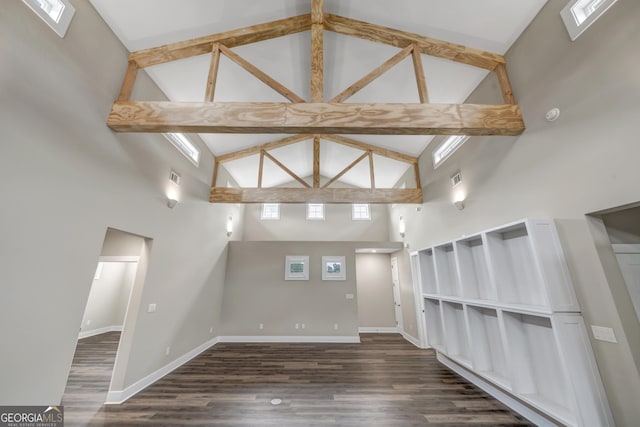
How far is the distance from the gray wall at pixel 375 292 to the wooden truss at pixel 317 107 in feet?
19.3

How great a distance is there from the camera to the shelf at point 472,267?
10.7 ft

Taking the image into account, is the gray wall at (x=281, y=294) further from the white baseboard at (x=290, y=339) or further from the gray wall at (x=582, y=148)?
the gray wall at (x=582, y=148)

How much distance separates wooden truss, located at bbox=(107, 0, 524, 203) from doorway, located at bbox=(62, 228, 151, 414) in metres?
1.70

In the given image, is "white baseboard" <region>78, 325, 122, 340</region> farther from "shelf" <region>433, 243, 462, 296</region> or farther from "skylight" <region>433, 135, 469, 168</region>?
"skylight" <region>433, 135, 469, 168</region>

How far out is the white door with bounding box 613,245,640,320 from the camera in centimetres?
198

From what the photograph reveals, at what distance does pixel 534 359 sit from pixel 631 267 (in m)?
1.33

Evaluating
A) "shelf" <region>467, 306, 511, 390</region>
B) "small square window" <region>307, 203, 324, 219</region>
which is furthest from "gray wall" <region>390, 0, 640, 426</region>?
"small square window" <region>307, 203, 324, 219</region>

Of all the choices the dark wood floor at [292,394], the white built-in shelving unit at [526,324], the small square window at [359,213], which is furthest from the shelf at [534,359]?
the small square window at [359,213]

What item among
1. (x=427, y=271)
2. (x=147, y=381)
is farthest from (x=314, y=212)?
(x=147, y=381)

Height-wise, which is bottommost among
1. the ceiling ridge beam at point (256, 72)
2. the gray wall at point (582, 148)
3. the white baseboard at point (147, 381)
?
the white baseboard at point (147, 381)

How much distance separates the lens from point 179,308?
14.4 feet

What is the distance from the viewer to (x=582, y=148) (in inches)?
85.4

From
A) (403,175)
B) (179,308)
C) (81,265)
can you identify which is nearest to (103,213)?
(81,265)

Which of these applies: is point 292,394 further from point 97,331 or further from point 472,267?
point 97,331
